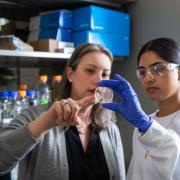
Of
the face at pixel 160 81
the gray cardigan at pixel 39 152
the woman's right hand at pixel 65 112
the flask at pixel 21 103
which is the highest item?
the face at pixel 160 81

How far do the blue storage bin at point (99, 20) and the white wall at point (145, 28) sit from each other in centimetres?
11

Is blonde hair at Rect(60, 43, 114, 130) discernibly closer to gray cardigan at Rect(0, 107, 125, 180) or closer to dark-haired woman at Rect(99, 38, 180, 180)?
gray cardigan at Rect(0, 107, 125, 180)

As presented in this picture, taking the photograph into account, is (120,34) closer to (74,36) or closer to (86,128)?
(74,36)

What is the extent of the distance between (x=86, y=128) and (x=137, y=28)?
1.11 metres

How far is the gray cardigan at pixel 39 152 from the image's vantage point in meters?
0.99

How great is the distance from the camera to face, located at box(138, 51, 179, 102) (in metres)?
1.09

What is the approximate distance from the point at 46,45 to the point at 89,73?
64cm

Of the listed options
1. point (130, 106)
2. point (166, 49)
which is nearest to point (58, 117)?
point (130, 106)

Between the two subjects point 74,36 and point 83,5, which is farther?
point 83,5

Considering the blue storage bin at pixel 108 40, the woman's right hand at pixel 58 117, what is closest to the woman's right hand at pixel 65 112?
the woman's right hand at pixel 58 117

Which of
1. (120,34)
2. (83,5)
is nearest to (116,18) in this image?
(120,34)

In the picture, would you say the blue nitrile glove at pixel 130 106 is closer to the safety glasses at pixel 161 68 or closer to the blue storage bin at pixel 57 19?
the safety glasses at pixel 161 68

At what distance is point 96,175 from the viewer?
120cm

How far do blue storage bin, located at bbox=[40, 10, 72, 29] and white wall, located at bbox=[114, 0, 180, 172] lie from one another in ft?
1.73
